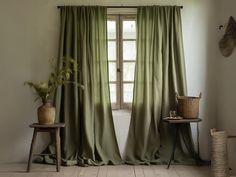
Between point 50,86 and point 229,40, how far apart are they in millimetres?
2487

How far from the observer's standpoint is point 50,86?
496 centimetres

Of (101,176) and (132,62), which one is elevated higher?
(132,62)

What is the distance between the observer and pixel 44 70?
535 centimetres

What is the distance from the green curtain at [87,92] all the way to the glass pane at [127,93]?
0.34 meters

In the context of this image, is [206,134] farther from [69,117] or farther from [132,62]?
[69,117]

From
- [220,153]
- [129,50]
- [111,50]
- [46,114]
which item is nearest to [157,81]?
[129,50]

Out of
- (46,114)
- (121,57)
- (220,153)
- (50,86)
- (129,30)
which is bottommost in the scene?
(220,153)

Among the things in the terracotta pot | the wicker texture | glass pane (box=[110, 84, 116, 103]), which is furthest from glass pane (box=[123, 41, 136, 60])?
the wicker texture

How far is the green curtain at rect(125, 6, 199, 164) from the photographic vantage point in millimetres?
5227

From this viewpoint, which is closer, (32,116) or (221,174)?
(221,174)

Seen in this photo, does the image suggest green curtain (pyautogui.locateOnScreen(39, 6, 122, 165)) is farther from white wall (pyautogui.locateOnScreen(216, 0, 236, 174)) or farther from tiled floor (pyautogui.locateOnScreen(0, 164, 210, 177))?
white wall (pyautogui.locateOnScreen(216, 0, 236, 174))

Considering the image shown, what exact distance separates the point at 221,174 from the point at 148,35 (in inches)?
85.5

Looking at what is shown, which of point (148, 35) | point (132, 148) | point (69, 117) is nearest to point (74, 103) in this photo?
Result: point (69, 117)

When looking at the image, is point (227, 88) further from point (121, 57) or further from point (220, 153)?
point (121, 57)
